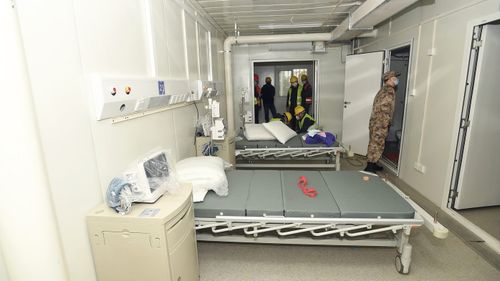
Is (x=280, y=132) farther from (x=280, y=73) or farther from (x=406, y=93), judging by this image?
(x=280, y=73)

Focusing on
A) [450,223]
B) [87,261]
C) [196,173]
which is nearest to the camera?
[87,261]

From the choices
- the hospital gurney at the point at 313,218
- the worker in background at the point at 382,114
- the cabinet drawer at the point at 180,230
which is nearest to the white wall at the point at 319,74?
the worker in background at the point at 382,114

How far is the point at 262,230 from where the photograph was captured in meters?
1.96

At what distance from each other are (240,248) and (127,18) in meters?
2.08

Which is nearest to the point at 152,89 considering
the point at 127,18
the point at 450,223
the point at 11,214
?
the point at 127,18

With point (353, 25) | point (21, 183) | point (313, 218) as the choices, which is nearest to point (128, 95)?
point (21, 183)

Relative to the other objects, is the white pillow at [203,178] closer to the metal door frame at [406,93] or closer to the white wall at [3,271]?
the white wall at [3,271]

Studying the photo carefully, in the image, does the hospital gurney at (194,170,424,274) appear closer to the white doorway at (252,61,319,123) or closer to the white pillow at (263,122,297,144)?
the white pillow at (263,122,297,144)

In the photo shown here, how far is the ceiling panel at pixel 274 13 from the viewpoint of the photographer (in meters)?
3.38

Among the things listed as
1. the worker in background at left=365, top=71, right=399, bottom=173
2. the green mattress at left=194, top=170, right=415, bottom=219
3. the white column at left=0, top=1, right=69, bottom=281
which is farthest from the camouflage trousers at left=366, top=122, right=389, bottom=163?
the white column at left=0, top=1, right=69, bottom=281

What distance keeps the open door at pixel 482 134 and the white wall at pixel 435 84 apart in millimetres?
110

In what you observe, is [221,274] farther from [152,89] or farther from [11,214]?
[152,89]

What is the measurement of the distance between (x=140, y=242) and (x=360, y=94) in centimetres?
463

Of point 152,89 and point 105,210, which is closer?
point 105,210
